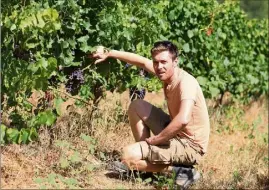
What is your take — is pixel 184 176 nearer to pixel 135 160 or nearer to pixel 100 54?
pixel 135 160

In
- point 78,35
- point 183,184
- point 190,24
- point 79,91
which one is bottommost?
point 183,184

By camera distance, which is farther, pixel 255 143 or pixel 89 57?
pixel 255 143

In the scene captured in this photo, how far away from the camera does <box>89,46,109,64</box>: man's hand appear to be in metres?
4.75

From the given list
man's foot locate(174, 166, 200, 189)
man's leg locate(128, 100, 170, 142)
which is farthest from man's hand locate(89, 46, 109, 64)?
man's foot locate(174, 166, 200, 189)

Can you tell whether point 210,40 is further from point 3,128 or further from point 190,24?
point 3,128

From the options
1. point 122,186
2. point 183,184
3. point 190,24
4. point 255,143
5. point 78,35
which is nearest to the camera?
→ point 122,186

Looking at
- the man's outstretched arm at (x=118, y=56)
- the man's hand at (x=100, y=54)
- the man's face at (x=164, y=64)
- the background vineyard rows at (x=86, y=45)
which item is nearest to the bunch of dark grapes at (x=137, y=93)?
the background vineyard rows at (x=86, y=45)

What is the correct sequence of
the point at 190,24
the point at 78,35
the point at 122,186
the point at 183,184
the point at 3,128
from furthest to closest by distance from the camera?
1. the point at 190,24
2. the point at 78,35
3. the point at 183,184
4. the point at 122,186
5. the point at 3,128

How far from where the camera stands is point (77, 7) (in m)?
4.39

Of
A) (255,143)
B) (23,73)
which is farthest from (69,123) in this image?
(255,143)

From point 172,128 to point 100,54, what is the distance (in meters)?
1.00

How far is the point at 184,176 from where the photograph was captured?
445cm

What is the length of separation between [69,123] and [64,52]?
26.4 inches

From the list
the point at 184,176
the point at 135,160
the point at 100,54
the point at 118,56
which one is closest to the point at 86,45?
the point at 100,54
